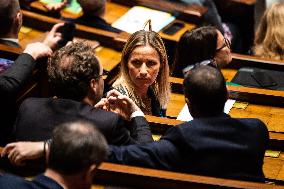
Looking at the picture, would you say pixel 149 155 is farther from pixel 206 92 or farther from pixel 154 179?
pixel 206 92

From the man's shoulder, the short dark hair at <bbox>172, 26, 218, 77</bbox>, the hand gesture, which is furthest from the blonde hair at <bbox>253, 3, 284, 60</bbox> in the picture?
the man's shoulder

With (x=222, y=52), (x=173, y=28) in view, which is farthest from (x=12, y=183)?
(x=173, y=28)

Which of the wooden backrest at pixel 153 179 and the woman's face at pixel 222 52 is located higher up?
the woman's face at pixel 222 52

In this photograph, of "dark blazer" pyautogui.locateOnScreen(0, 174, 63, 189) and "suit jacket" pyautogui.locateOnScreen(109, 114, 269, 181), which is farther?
"suit jacket" pyautogui.locateOnScreen(109, 114, 269, 181)

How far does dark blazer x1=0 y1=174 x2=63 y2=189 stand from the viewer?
2033mm

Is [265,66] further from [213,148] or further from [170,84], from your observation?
[213,148]

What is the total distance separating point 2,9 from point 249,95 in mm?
1347

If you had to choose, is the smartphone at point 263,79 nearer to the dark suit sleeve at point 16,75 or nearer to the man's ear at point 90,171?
the dark suit sleeve at point 16,75

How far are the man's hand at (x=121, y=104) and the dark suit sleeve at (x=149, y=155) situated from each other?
0.33 metres

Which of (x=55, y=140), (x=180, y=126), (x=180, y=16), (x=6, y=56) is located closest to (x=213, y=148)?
(x=180, y=126)

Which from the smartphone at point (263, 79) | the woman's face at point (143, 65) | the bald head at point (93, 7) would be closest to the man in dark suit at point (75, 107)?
the woman's face at point (143, 65)

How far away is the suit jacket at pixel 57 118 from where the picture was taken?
2.45 m

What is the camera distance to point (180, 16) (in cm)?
457

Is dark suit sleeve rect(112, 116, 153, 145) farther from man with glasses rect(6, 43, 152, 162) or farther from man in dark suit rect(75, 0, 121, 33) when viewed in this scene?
man in dark suit rect(75, 0, 121, 33)
